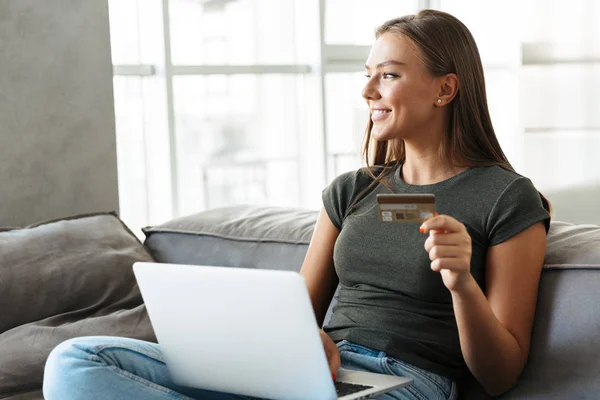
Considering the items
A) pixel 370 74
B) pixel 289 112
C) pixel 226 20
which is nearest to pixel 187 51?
pixel 226 20

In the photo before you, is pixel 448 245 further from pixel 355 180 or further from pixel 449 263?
pixel 355 180

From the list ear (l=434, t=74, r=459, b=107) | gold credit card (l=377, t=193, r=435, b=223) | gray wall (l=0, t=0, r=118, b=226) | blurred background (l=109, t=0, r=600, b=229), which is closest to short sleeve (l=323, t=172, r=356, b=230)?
ear (l=434, t=74, r=459, b=107)

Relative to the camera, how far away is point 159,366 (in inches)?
60.9

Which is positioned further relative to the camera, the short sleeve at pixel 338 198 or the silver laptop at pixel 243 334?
the short sleeve at pixel 338 198

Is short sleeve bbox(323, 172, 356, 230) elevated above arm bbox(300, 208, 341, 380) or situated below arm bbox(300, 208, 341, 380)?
above

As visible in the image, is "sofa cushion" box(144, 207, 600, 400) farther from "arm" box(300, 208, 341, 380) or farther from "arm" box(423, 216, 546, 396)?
"arm" box(300, 208, 341, 380)

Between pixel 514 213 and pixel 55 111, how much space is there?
1.63 metres

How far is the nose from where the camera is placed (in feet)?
5.94

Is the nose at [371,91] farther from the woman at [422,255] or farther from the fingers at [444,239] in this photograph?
the fingers at [444,239]

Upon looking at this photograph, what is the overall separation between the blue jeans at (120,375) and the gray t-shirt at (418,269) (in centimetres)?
6

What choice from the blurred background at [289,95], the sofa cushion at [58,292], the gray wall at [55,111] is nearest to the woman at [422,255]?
the sofa cushion at [58,292]

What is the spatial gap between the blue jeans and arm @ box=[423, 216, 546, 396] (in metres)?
0.11

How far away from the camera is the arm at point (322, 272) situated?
193 cm

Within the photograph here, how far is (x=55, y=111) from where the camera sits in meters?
2.78
